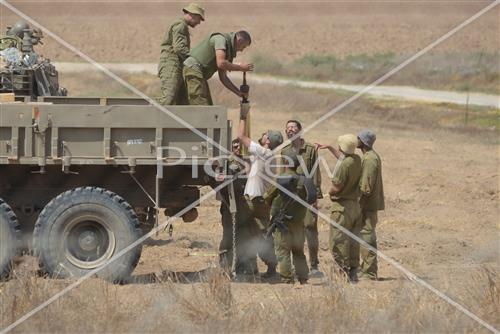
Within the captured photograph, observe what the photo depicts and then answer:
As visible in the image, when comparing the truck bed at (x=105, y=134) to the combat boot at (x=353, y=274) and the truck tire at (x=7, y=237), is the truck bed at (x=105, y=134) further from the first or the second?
the combat boot at (x=353, y=274)

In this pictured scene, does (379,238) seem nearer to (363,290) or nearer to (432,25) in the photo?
(363,290)

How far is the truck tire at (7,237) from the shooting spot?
10.1 metres

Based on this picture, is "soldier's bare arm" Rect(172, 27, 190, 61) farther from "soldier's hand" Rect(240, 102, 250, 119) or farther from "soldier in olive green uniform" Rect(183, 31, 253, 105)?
"soldier's hand" Rect(240, 102, 250, 119)

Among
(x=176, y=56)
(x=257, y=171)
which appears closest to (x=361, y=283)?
(x=257, y=171)

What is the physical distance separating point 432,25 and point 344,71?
23147mm

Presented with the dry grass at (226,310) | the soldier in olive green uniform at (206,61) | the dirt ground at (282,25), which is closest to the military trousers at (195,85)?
the soldier in olive green uniform at (206,61)

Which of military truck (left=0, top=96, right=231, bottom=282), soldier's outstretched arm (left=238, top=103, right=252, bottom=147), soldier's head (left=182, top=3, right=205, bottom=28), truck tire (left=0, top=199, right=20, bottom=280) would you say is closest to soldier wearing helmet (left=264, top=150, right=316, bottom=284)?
soldier's outstretched arm (left=238, top=103, right=252, bottom=147)

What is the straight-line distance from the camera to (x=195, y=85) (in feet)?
35.3

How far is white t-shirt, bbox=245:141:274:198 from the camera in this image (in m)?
10.7

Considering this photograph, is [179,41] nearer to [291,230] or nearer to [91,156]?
[91,156]

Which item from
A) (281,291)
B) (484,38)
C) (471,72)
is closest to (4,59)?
(281,291)

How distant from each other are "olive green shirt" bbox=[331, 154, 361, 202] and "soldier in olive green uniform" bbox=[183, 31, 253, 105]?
1339mm

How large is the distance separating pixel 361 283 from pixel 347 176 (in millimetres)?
1067

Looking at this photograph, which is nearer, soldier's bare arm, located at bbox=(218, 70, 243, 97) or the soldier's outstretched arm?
the soldier's outstretched arm
